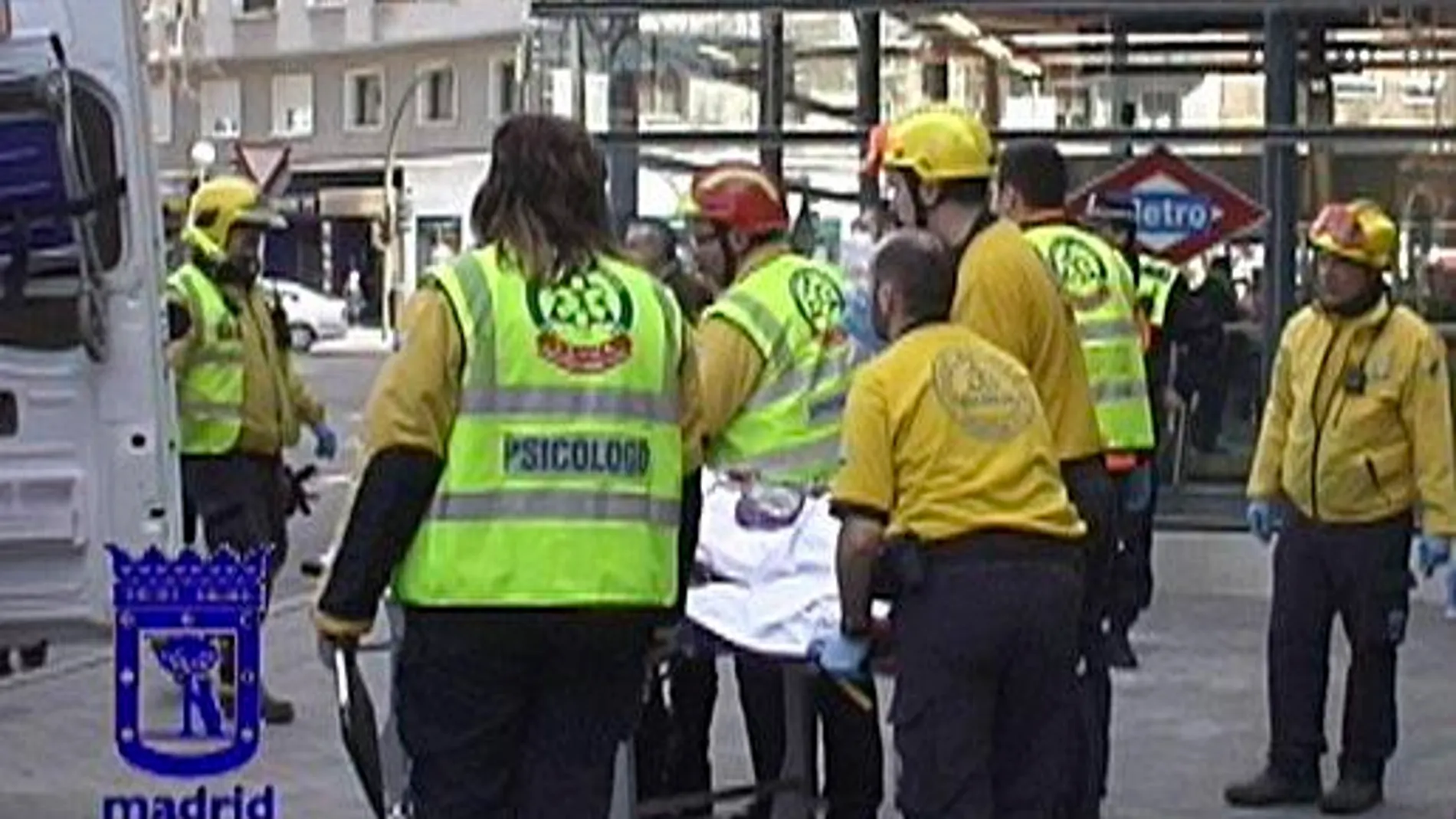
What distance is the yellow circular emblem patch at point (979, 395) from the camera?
287 inches

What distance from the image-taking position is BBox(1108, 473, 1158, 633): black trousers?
32.4 feet

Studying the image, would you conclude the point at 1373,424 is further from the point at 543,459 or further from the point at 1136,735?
the point at 543,459

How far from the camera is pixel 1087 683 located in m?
9.07

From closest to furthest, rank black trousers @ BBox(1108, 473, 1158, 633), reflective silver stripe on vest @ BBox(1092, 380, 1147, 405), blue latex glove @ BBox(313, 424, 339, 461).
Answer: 1. black trousers @ BBox(1108, 473, 1158, 633)
2. reflective silver stripe on vest @ BBox(1092, 380, 1147, 405)
3. blue latex glove @ BBox(313, 424, 339, 461)

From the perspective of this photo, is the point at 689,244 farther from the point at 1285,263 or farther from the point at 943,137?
the point at 1285,263

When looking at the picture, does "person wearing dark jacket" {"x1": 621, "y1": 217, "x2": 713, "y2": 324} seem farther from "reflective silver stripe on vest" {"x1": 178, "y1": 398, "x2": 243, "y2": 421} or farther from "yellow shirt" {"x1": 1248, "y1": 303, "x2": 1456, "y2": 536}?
"yellow shirt" {"x1": 1248, "y1": 303, "x2": 1456, "y2": 536}

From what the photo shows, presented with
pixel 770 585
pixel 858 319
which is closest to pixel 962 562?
pixel 770 585

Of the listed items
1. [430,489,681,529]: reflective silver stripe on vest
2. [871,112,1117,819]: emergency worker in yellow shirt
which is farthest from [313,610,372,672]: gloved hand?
[871,112,1117,819]: emergency worker in yellow shirt

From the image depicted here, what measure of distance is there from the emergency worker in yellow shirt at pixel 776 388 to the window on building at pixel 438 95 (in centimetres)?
5379

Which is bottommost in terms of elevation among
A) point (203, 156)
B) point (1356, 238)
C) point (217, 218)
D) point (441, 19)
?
point (1356, 238)

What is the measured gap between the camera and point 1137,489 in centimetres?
1075

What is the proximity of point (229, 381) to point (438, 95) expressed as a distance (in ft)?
171

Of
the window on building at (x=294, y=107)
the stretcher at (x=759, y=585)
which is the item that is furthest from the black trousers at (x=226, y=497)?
the window on building at (x=294, y=107)

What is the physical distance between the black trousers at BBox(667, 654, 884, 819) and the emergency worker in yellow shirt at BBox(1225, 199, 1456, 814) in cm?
170
